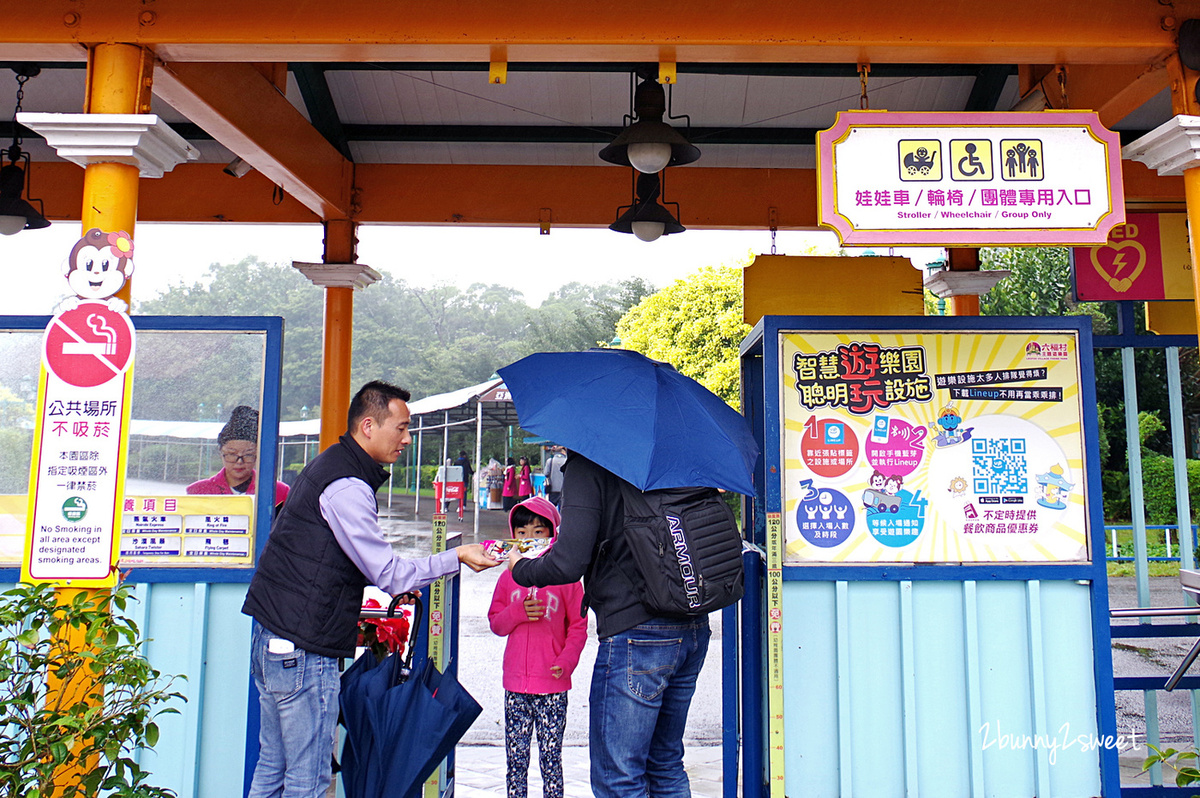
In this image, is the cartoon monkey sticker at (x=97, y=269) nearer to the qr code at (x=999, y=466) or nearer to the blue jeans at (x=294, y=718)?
the blue jeans at (x=294, y=718)

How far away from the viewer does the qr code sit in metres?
3.73

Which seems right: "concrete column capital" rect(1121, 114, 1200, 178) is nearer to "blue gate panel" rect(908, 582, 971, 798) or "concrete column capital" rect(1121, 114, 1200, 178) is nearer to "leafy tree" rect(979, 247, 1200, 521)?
"blue gate panel" rect(908, 582, 971, 798)

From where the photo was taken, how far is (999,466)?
3742mm

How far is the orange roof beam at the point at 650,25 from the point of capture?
12.7 feet

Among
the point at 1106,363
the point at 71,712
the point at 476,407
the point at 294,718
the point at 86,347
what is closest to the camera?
the point at 71,712

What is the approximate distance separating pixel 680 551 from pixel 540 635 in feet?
3.47

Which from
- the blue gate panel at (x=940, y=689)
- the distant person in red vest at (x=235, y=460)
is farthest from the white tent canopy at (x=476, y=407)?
the blue gate panel at (x=940, y=689)

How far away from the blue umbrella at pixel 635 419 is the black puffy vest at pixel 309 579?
0.75 meters

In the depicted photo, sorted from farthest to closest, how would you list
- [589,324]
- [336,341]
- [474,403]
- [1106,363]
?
[589,324], [474,403], [1106,363], [336,341]

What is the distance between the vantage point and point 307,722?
290 cm

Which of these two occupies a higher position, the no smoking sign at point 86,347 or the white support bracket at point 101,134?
the white support bracket at point 101,134

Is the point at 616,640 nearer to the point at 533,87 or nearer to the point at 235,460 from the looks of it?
the point at 235,460

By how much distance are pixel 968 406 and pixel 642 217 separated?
281 cm

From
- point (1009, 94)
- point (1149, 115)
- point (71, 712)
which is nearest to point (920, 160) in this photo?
point (71, 712)
